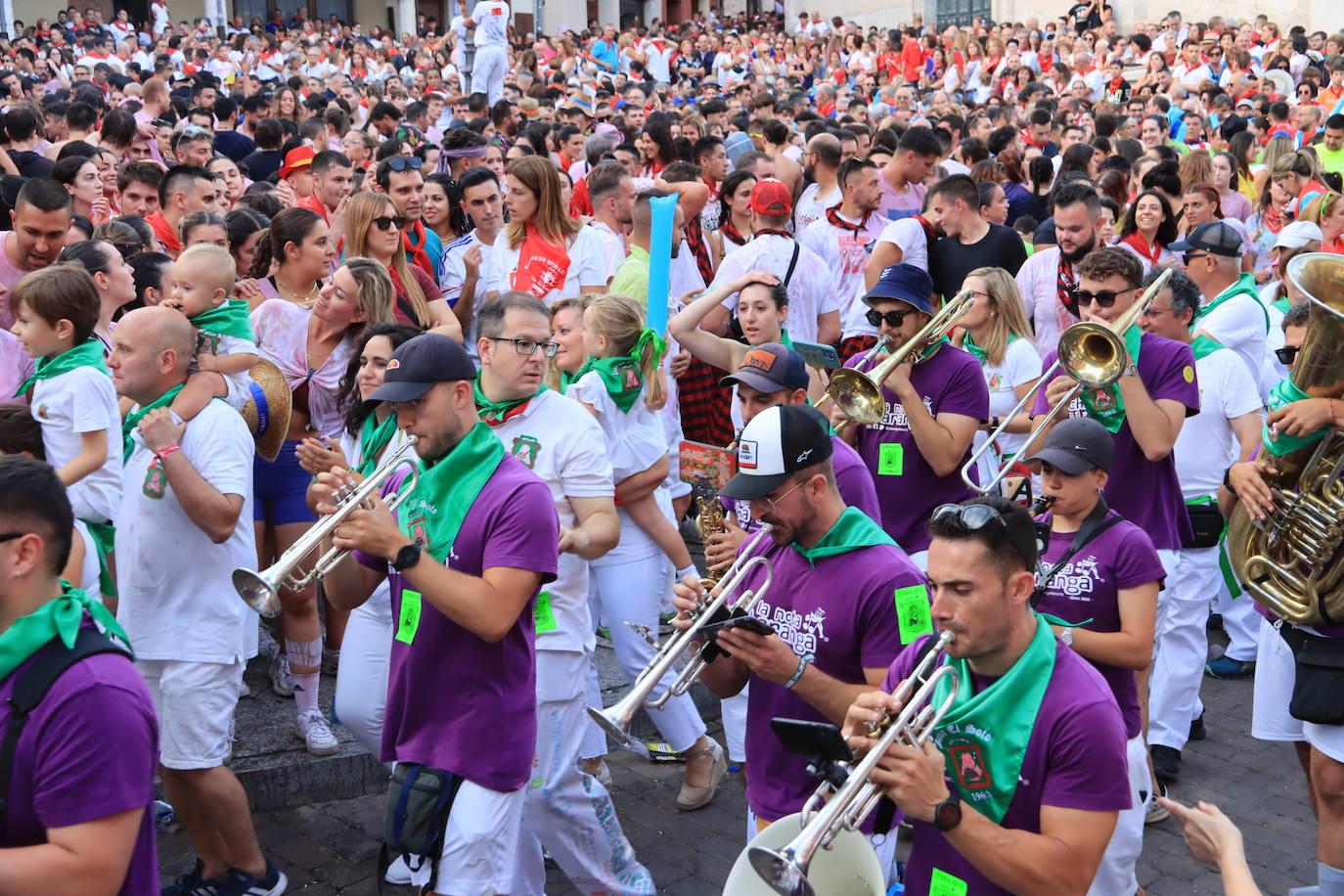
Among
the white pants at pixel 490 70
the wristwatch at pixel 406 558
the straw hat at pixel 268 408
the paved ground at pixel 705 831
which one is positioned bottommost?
the paved ground at pixel 705 831

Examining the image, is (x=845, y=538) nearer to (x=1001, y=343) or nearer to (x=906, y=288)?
(x=906, y=288)

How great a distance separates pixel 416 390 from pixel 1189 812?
8.10 ft

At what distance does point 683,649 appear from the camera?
403 cm

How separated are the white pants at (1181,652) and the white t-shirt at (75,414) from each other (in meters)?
4.60

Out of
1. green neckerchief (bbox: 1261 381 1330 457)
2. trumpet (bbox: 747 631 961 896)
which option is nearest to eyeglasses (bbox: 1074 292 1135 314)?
green neckerchief (bbox: 1261 381 1330 457)

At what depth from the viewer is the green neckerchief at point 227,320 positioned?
6.02 m

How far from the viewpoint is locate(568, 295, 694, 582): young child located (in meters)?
6.38

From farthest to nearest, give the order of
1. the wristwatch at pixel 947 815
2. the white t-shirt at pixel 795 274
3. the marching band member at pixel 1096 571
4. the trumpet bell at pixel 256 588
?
1. the white t-shirt at pixel 795 274
2. the marching band member at pixel 1096 571
3. the trumpet bell at pixel 256 588
4. the wristwatch at pixel 947 815

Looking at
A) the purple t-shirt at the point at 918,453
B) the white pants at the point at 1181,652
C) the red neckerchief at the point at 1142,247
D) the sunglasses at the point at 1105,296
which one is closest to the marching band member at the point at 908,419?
the purple t-shirt at the point at 918,453

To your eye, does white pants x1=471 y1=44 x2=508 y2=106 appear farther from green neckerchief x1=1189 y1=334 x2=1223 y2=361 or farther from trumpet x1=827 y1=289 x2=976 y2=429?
trumpet x1=827 y1=289 x2=976 y2=429

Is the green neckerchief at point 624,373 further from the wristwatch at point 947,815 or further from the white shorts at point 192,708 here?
the wristwatch at point 947,815

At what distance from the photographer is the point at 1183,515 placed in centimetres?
632

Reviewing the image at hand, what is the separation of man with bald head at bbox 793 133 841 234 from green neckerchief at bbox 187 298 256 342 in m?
5.58

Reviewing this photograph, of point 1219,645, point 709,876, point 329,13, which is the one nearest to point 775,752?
point 709,876
